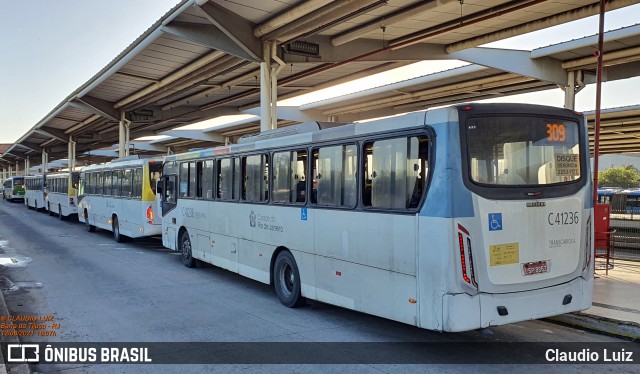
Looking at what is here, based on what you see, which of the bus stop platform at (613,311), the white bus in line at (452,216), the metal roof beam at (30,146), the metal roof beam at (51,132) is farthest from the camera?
the metal roof beam at (30,146)

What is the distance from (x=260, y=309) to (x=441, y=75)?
16.8m

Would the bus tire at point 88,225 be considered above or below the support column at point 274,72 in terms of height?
below

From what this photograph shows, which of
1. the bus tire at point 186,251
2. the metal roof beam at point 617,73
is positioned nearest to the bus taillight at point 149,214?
the bus tire at point 186,251

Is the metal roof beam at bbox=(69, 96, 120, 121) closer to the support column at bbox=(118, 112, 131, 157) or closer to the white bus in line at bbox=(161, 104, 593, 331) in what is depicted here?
the support column at bbox=(118, 112, 131, 157)

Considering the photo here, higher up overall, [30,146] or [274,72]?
[30,146]

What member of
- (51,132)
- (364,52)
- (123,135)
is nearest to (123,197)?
(364,52)

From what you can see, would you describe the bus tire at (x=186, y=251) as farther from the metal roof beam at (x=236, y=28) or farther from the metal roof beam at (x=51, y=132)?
the metal roof beam at (x=51, y=132)

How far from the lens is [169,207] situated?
45.9 feet

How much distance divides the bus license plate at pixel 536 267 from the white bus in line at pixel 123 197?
12971 mm

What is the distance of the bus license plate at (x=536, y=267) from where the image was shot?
6039 millimetres

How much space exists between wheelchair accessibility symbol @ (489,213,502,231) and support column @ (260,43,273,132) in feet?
38.6

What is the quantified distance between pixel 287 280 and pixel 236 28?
9.09m

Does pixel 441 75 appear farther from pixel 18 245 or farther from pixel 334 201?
pixel 18 245

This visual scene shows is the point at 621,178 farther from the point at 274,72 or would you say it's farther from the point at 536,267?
the point at 536,267
